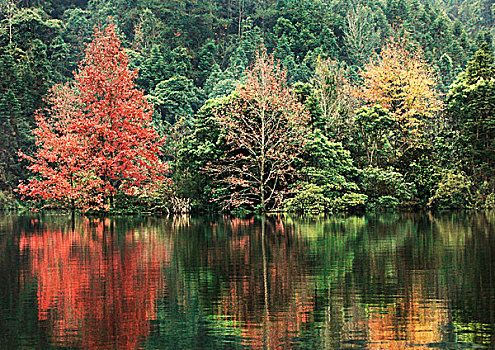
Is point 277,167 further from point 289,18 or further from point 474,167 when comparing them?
point 289,18

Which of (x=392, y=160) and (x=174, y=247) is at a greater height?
(x=392, y=160)

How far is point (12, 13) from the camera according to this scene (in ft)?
173

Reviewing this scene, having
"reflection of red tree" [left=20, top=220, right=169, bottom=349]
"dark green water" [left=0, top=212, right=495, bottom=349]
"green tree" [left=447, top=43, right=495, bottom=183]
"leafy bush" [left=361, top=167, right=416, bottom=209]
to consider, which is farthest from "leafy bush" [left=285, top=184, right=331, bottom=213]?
"reflection of red tree" [left=20, top=220, right=169, bottom=349]

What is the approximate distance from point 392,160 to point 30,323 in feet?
76.0

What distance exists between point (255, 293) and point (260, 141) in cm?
1955

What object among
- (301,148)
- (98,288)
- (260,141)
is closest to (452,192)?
(301,148)

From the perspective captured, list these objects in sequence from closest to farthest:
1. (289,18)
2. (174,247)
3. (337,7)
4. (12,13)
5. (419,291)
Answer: (419,291) < (174,247) < (12,13) < (289,18) < (337,7)

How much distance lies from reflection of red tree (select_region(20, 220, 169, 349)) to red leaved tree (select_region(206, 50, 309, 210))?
11.2 metres

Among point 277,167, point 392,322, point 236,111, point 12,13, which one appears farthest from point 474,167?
point 12,13

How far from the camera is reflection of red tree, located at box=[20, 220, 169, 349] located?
22.6 ft

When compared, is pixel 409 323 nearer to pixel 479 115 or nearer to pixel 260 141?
pixel 260 141

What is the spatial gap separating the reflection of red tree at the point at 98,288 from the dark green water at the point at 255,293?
23 mm

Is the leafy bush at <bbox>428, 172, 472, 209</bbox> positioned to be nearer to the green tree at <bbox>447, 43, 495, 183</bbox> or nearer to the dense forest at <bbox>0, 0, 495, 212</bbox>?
the dense forest at <bbox>0, 0, 495, 212</bbox>

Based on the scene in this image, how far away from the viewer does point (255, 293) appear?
8727mm
